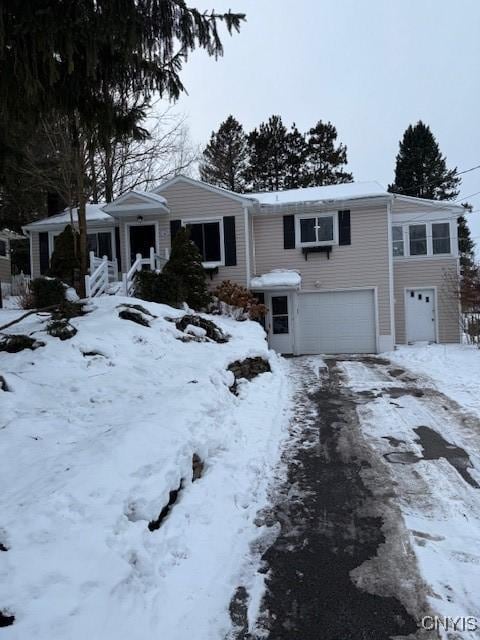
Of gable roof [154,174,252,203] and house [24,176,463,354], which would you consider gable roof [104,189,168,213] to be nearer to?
house [24,176,463,354]

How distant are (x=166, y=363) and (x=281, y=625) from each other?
16.3ft

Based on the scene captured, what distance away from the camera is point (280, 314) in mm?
16422

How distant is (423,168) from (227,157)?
1418 centimetres

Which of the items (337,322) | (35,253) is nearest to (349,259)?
(337,322)

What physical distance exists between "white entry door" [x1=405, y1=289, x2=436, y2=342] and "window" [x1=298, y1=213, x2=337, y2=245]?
3.90 meters

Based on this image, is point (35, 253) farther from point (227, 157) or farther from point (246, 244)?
point (227, 157)

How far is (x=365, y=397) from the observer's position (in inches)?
325

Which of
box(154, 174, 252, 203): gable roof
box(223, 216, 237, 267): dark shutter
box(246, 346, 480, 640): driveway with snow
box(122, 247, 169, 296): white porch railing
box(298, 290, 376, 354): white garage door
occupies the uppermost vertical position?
box(154, 174, 252, 203): gable roof

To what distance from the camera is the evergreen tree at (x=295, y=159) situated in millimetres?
31297

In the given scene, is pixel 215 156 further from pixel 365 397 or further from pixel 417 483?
pixel 417 483

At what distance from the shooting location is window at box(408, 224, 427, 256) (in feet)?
56.2

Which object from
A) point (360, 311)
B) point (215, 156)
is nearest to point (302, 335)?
point (360, 311)

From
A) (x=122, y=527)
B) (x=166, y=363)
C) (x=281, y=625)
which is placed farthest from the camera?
(x=166, y=363)

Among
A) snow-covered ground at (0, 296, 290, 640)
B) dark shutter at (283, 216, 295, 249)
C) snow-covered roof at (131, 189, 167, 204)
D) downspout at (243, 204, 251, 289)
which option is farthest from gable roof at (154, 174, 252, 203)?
snow-covered ground at (0, 296, 290, 640)
